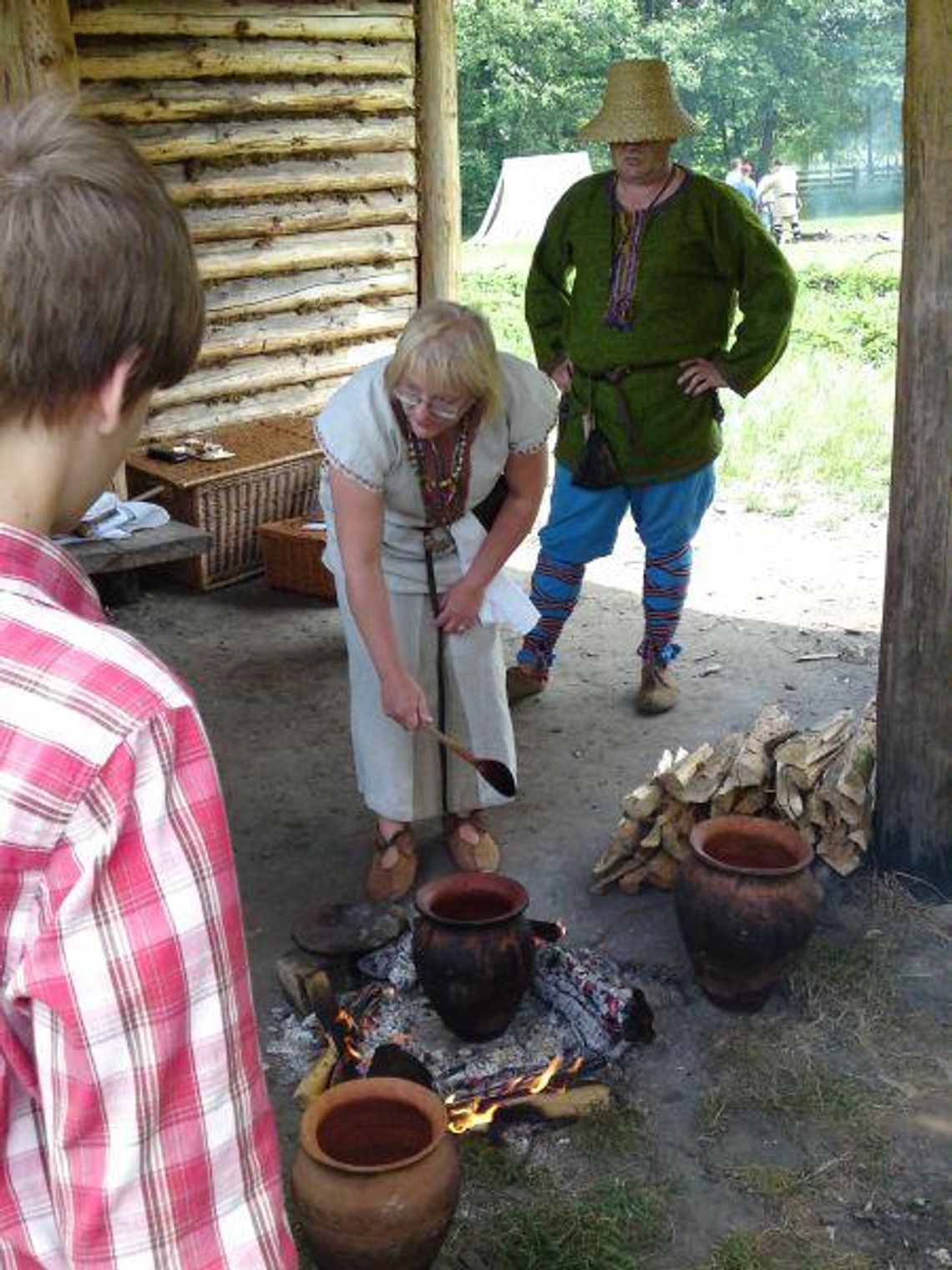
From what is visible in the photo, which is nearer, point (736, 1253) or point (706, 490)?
point (736, 1253)

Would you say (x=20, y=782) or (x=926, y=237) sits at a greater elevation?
(x=926, y=237)

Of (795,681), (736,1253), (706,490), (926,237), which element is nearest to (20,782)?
(736,1253)

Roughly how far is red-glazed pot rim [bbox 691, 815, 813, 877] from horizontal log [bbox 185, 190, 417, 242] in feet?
14.4

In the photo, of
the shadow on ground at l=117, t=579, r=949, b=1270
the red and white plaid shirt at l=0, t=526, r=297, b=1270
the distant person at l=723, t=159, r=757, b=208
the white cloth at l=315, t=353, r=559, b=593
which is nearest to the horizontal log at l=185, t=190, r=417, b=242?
the shadow on ground at l=117, t=579, r=949, b=1270

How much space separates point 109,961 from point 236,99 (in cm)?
680

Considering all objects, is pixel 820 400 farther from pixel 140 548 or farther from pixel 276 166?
pixel 140 548

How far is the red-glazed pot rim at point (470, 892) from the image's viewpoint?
340 centimetres

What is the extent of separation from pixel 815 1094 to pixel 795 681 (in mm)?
2615

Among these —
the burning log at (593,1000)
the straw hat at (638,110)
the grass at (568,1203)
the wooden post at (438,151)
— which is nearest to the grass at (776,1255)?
the grass at (568,1203)

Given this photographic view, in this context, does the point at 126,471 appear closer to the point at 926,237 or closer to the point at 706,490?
the point at 706,490

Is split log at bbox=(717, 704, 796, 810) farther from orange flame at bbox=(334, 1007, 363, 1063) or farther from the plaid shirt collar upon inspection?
the plaid shirt collar

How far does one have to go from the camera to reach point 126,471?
677 centimetres

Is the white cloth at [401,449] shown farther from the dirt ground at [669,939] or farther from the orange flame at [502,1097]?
the orange flame at [502,1097]

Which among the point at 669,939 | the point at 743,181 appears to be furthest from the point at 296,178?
the point at 743,181
